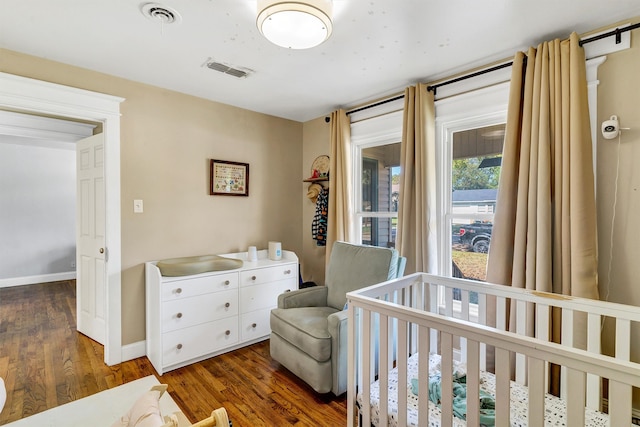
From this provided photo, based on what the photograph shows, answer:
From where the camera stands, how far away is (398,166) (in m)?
2.94

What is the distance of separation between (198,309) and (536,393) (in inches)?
90.2

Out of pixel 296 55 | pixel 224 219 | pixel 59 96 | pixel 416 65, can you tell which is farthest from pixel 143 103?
pixel 416 65

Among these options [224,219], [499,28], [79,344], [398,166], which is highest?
[499,28]

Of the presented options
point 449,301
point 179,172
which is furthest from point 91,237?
→ point 449,301

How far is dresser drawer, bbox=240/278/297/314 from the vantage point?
108 inches

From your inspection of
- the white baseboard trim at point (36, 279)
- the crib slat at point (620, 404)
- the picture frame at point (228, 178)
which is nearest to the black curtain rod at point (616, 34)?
the crib slat at point (620, 404)

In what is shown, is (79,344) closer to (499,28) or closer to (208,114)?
(208,114)

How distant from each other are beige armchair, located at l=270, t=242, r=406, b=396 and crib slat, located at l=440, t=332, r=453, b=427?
35.5 inches

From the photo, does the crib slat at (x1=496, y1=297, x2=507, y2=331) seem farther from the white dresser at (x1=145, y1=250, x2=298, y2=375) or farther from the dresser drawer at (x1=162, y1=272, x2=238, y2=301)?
the dresser drawer at (x1=162, y1=272, x2=238, y2=301)

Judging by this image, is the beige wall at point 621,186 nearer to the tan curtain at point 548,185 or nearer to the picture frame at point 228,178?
the tan curtain at point 548,185

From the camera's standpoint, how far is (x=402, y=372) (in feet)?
4.08

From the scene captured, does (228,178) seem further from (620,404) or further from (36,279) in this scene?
(36,279)

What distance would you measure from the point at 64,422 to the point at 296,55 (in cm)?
248

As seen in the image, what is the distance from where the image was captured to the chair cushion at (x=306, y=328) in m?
1.97
